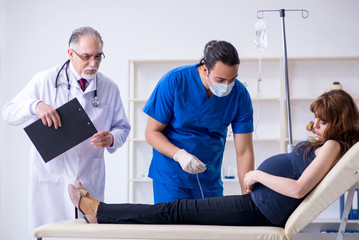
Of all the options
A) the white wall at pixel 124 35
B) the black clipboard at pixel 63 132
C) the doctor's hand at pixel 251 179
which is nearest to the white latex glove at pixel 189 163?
the doctor's hand at pixel 251 179

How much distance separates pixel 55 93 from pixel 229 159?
2.14 meters

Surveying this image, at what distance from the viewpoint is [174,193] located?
178cm

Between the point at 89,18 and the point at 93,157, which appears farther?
the point at 89,18

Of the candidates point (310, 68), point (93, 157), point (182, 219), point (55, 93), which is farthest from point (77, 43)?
point (310, 68)

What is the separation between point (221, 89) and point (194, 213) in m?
0.51

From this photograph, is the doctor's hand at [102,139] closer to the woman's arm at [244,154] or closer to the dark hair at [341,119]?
the woman's arm at [244,154]

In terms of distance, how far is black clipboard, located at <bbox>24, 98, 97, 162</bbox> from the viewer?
70.6 inches

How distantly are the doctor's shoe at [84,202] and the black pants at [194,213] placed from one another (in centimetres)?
4

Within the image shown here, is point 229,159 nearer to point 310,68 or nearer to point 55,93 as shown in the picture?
point 310,68

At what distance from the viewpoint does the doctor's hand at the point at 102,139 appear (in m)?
1.82

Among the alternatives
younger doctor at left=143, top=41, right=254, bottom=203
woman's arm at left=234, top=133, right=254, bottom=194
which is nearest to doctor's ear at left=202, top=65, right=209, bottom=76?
younger doctor at left=143, top=41, right=254, bottom=203

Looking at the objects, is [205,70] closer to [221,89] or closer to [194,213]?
[221,89]

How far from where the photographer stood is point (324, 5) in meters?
3.75

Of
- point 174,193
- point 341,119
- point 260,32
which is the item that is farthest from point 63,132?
point 260,32
